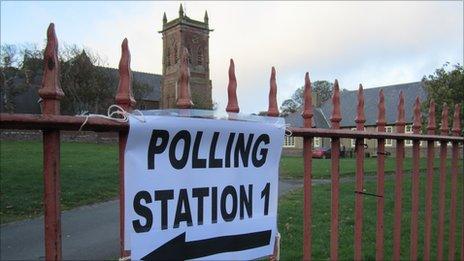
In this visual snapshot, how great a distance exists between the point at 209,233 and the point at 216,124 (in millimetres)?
541

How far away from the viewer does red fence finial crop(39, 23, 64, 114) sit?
180 centimetres

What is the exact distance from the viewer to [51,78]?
182cm

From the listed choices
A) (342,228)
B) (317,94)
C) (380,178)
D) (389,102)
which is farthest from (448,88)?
(317,94)

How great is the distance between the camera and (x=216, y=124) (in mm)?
2242

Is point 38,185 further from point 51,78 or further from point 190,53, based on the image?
point 190,53

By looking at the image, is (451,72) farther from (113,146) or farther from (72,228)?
(113,146)

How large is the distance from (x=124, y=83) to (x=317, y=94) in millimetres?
60561

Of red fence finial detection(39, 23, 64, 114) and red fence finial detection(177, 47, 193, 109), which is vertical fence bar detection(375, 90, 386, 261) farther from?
red fence finial detection(39, 23, 64, 114)

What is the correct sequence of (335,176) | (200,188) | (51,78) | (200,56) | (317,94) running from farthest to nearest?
(200,56) → (317,94) → (335,176) → (200,188) → (51,78)

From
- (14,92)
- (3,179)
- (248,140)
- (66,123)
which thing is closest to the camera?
(66,123)

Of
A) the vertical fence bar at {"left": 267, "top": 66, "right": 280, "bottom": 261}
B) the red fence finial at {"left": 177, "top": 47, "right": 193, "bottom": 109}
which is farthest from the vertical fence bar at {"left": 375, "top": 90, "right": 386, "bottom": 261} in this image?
the red fence finial at {"left": 177, "top": 47, "right": 193, "bottom": 109}

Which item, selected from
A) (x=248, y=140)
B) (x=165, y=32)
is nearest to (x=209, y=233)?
(x=248, y=140)

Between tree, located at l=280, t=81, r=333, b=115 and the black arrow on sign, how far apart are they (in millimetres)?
60049

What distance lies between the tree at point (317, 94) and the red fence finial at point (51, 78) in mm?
60808
